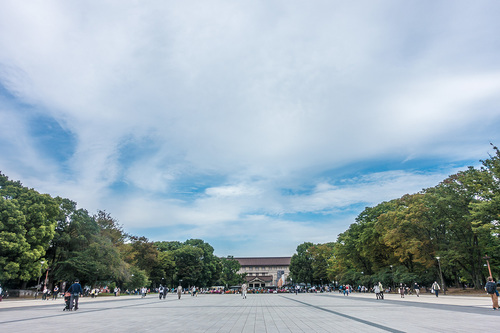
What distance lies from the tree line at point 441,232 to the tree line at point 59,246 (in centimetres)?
3853

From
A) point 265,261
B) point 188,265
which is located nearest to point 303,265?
point 188,265

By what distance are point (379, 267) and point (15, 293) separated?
50887 millimetres

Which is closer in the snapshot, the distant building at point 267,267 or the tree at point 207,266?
the tree at point 207,266

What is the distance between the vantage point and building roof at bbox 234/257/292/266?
149 metres

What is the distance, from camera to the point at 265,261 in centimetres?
15275

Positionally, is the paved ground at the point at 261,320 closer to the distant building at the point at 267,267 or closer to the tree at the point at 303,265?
the tree at the point at 303,265

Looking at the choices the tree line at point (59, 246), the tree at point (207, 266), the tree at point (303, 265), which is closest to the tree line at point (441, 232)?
the tree at point (303, 265)

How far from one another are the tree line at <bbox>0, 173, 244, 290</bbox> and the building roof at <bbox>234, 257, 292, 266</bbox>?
3320 inches

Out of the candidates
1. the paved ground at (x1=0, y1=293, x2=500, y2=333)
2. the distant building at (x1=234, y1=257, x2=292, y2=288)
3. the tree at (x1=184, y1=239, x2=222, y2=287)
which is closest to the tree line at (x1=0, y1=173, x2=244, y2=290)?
the tree at (x1=184, y1=239, x2=222, y2=287)

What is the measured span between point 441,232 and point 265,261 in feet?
388

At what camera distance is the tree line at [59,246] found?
32.6 m

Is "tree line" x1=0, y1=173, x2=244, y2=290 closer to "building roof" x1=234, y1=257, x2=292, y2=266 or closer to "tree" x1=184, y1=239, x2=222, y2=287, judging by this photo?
"tree" x1=184, y1=239, x2=222, y2=287

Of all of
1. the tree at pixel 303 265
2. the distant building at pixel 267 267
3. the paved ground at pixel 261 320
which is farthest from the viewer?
the distant building at pixel 267 267

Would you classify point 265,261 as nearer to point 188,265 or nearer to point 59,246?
point 188,265
